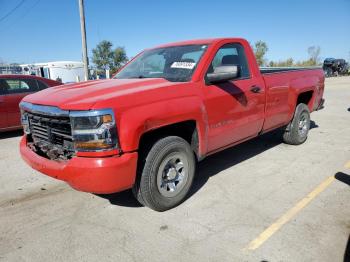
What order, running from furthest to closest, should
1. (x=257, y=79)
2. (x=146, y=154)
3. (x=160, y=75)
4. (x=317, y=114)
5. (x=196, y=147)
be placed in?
(x=317, y=114) → (x=257, y=79) → (x=160, y=75) → (x=196, y=147) → (x=146, y=154)

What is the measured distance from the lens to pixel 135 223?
3.40 metres

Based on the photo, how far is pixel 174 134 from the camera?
3.78 meters

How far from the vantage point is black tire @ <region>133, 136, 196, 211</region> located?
10.9ft

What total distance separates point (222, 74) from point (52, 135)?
6.71 feet

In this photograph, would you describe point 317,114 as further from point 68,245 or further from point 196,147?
point 68,245

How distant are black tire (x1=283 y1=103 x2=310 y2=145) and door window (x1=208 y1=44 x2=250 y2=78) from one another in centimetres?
185

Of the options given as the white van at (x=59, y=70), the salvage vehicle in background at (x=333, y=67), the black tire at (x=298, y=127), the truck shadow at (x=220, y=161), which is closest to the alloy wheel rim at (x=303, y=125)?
the black tire at (x=298, y=127)

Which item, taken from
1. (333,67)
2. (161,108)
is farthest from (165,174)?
(333,67)

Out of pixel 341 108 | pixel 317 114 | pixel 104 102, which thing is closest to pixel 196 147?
pixel 104 102

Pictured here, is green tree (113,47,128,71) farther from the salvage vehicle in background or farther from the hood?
the hood

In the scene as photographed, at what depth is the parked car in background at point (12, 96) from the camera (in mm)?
7503

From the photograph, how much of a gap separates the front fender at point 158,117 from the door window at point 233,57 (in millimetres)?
865

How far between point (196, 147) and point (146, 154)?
764mm

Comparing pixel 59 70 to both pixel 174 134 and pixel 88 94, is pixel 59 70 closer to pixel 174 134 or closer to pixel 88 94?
pixel 174 134
